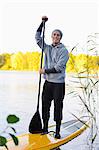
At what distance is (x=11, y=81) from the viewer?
6.96 meters

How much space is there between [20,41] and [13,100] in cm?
99

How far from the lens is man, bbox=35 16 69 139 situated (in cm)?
243

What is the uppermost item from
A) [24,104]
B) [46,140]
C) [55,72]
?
[55,72]

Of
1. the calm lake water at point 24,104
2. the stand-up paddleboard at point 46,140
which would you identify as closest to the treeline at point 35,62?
the calm lake water at point 24,104

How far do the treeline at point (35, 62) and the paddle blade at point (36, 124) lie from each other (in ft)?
1.49

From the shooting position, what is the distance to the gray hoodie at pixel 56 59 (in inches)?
95.0

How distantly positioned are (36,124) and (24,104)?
6.85ft

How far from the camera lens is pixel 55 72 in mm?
2422

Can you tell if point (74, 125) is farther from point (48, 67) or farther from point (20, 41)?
point (20, 41)

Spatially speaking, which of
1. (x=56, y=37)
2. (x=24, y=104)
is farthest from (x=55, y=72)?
(x=24, y=104)

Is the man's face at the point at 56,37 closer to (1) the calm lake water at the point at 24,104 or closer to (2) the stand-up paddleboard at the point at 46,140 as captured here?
(1) the calm lake water at the point at 24,104

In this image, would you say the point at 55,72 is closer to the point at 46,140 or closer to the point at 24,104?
the point at 46,140

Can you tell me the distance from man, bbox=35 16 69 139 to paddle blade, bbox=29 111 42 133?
8cm

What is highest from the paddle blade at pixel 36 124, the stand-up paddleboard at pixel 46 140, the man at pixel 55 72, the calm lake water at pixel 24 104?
the man at pixel 55 72
